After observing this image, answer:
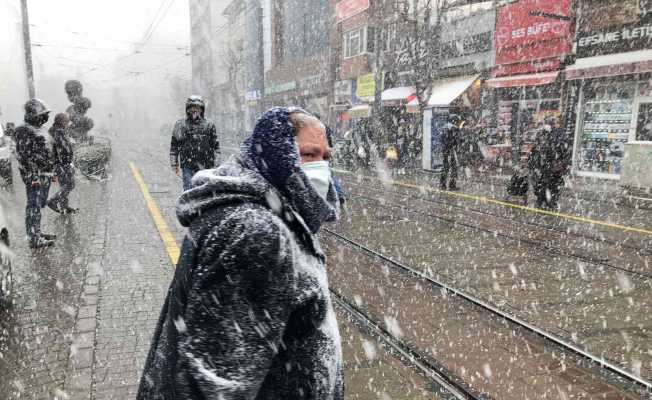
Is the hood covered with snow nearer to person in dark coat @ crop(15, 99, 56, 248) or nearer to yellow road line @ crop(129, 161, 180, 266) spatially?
yellow road line @ crop(129, 161, 180, 266)

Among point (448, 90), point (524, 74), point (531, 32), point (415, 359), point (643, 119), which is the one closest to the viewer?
point (415, 359)

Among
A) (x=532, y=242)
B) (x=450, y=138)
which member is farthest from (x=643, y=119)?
(x=532, y=242)

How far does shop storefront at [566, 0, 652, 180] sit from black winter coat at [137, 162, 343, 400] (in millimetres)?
14923

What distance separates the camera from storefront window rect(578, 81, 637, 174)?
15.4 meters

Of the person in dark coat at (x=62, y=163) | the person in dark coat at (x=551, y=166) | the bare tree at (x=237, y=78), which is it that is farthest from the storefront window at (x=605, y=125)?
the bare tree at (x=237, y=78)

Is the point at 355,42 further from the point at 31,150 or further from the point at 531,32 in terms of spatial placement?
the point at 31,150

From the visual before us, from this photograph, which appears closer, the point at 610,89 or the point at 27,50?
the point at 610,89

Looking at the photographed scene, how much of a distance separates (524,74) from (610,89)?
2898mm

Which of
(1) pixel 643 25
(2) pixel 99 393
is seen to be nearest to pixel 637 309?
(2) pixel 99 393

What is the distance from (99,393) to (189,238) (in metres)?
2.40

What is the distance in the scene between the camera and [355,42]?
30312mm

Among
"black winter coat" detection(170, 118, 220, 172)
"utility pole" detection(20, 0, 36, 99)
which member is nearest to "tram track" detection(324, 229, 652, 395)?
"black winter coat" detection(170, 118, 220, 172)

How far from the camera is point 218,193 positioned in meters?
1.38

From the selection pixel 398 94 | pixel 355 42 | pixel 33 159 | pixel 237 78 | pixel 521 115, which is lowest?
pixel 33 159
